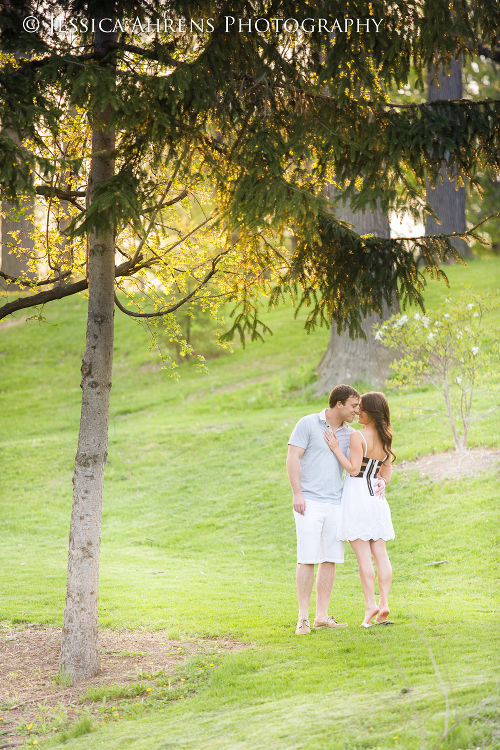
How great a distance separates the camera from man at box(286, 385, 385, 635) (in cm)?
539

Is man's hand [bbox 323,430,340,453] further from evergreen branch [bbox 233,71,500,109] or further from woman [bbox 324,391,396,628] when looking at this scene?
evergreen branch [bbox 233,71,500,109]

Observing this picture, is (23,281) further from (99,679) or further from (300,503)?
(99,679)

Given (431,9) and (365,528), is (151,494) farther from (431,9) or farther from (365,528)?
(431,9)

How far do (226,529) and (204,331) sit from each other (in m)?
11.0

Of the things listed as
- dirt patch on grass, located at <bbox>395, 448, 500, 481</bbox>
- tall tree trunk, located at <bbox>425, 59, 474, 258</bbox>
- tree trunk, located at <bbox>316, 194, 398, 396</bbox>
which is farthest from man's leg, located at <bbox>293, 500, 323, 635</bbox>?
tall tree trunk, located at <bbox>425, 59, 474, 258</bbox>

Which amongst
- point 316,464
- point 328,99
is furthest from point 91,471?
point 328,99

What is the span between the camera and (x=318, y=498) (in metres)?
5.45

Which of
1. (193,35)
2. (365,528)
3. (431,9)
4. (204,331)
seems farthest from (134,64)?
(204,331)

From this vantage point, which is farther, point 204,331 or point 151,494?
point 204,331

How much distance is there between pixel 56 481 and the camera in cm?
1399

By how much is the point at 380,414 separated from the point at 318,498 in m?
0.85

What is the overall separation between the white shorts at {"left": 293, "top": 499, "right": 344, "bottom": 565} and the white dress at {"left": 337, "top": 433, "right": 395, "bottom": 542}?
74mm

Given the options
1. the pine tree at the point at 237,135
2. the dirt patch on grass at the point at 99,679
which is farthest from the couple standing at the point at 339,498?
the dirt patch on grass at the point at 99,679

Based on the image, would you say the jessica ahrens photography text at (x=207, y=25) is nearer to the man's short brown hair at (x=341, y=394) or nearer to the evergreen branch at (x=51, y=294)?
the evergreen branch at (x=51, y=294)
